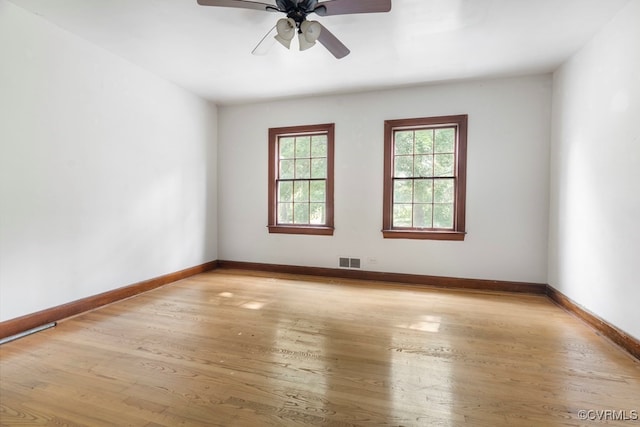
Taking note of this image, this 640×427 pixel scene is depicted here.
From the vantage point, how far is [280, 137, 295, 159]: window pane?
488 cm

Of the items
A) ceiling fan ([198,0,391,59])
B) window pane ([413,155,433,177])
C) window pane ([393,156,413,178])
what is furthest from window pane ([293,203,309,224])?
ceiling fan ([198,0,391,59])

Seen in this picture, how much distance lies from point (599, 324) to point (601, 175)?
1.33 metres

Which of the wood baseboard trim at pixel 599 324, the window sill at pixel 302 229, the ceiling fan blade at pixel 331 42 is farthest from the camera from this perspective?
the window sill at pixel 302 229

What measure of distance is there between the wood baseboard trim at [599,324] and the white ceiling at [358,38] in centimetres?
262

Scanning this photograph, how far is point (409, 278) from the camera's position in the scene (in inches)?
168

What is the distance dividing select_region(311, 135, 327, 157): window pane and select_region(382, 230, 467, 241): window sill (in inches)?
60.5

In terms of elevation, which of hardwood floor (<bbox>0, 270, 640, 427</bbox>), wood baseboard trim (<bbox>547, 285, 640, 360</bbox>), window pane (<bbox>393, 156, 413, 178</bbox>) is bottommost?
hardwood floor (<bbox>0, 270, 640, 427</bbox>)

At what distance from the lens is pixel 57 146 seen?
2826 mm

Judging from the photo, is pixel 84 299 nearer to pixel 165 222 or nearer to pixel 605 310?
pixel 165 222

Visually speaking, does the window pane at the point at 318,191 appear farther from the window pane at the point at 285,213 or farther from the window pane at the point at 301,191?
the window pane at the point at 285,213

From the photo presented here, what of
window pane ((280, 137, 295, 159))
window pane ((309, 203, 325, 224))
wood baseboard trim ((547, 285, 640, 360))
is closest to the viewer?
wood baseboard trim ((547, 285, 640, 360))

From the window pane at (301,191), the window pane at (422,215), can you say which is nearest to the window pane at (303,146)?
the window pane at (301,191)

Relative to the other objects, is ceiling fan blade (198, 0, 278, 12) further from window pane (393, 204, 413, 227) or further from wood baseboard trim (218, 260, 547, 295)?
wood baseboard trim (218, 260, 547, 295)

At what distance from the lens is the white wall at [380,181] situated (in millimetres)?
3826
